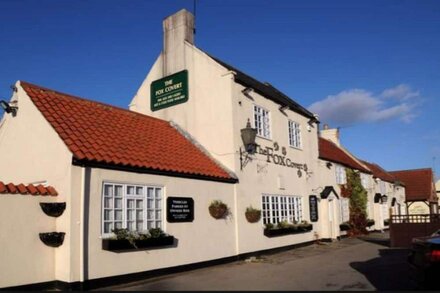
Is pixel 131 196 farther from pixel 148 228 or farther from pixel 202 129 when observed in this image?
pixel 202 129

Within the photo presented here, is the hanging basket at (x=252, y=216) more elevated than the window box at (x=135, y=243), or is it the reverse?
the hanging basket at (x=252, y=216)

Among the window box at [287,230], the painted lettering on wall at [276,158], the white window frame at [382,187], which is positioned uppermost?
the painted lettering on wall at [276,158]

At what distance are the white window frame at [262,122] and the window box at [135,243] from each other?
22.7 feet

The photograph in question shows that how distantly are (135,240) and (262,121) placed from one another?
8722 millimetres

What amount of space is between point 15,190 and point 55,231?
52.7 inches

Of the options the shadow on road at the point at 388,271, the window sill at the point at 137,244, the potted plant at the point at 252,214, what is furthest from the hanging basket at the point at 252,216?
the window sill at the point at 137,244

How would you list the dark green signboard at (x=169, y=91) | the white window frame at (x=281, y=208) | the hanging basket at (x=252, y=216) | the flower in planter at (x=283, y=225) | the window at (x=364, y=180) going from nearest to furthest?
the hanging basket at (x=252, y=216) → the dark green signboard at (x=169, y=91) → the white window frame at (x=281, y=208) → the flower in planter at (x=283, y=225) → the window at (x=364, y=180)

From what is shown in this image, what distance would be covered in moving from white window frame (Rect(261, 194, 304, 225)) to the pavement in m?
1.64

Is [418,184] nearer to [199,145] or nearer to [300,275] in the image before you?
[199,145]

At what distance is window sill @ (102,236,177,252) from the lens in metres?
10.7

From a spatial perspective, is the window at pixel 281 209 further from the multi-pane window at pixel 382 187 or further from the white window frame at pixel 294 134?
the multi-pane window at pixel 382 187

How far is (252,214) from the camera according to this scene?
1617 cm

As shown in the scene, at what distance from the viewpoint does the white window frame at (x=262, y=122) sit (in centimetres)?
1783

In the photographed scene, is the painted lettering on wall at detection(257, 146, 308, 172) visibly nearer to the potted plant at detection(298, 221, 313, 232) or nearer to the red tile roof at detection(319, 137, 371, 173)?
the potted plant at detection(298, 221, 313, 232)
